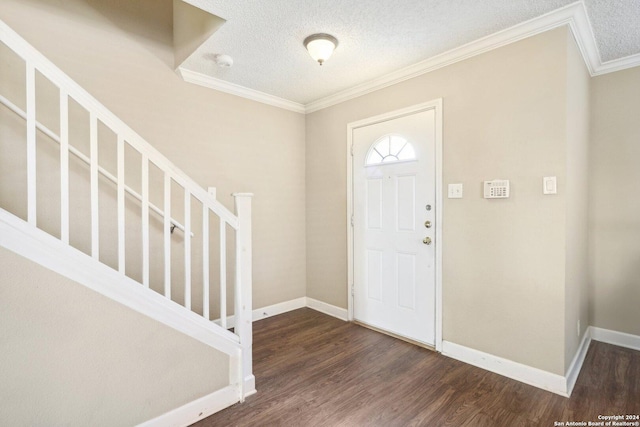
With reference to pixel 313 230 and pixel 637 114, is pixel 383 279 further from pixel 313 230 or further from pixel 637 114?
pixel 637 114

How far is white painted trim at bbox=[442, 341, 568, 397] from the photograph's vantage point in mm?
1949

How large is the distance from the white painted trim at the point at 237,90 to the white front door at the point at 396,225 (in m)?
0.91

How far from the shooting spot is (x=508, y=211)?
7.00 ft

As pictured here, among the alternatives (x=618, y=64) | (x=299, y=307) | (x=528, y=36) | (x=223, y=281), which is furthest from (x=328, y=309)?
(x=618, y=64)

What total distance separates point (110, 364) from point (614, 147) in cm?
392

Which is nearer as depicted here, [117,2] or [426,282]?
[117,2]

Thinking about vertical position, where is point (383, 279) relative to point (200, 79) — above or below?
below

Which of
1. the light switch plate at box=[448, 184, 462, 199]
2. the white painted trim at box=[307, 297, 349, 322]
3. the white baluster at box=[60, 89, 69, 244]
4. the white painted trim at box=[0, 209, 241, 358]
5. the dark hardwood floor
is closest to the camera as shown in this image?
the white painted trim at box=[0, 209, 241, 358]

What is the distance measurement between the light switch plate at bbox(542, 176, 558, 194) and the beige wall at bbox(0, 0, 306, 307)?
2387mm

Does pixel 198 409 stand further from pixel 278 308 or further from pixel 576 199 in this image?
pixel 576 199

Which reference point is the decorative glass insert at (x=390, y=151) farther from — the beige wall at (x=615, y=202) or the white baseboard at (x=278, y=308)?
the white baseboard at (x=278, y=308)

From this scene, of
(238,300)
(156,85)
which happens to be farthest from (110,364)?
(156,85)

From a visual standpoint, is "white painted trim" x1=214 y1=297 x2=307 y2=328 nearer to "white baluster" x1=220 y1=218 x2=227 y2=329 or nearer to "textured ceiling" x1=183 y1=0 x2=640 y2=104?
"white baluster" x1=220 y1=218 x2=227 y2=329

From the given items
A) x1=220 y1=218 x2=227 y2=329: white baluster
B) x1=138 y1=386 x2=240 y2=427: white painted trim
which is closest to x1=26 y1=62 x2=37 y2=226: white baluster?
x1=220 y1=218 x2=227 y2=329: white baluster
